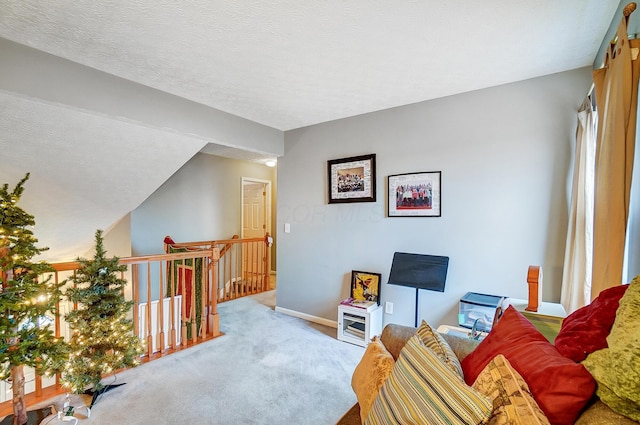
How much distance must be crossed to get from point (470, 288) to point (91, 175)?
12.4 ft

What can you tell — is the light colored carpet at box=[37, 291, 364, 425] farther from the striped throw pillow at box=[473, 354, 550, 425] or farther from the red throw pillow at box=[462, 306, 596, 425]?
the striped throw pillow at box=[473, 354, 550, 425]

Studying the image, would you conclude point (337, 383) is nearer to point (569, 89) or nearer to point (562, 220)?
point (562, 220)

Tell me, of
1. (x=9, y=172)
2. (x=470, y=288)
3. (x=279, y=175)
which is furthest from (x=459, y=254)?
(x=9, y=172)

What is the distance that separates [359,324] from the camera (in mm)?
3162

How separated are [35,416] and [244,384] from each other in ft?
4.20

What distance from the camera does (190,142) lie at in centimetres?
312

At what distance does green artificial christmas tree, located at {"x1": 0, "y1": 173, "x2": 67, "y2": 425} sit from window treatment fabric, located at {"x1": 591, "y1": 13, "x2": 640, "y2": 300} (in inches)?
111

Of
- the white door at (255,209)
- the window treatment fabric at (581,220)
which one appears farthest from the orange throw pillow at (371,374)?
the white door at (255,209)

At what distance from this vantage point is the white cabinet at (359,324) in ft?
9.71

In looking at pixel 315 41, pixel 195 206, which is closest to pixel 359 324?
pixel 315 41

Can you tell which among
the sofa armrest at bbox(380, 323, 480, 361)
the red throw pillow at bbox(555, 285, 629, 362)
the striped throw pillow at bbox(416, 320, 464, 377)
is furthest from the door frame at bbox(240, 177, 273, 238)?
the red throw pillow at bbox(555, 285, 629, 362)

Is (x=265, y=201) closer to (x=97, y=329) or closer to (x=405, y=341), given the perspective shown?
(x=97, y=329)

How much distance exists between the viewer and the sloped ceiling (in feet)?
5.34

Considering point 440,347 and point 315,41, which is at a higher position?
point 315,41
